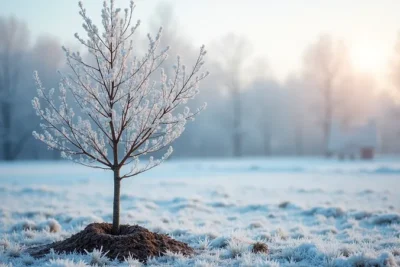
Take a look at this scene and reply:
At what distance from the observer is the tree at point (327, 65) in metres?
49.2

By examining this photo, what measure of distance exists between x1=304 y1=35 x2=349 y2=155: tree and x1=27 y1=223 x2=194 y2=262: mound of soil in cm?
4433

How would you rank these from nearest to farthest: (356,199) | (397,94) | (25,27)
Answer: (356,199)
(25,27)
(397,94)

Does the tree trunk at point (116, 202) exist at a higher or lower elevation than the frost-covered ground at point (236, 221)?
higher

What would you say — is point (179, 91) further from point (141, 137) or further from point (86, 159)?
point (86, 159)

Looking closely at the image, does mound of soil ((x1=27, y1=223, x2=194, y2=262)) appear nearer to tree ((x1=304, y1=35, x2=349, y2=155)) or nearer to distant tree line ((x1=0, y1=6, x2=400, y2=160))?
distant tree line ((x1=0, y1=6, x2=400, y2=160))

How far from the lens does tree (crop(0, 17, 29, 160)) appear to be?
40.9 m

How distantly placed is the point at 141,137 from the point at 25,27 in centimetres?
4003

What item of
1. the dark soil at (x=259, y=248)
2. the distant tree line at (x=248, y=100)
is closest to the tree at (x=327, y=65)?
the distant tree line at (x=248, y=100)

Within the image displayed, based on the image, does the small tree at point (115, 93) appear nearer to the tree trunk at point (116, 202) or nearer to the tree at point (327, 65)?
the tree trunk at point (116, 202)

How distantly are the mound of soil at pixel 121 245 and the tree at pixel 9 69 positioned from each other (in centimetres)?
3883

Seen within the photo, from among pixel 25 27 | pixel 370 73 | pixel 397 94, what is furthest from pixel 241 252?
pixel 370 73

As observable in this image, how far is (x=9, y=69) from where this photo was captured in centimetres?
4328

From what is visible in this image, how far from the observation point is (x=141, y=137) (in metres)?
7.11

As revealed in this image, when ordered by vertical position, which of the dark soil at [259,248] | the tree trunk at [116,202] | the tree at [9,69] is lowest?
the dark soil at [259,248]
